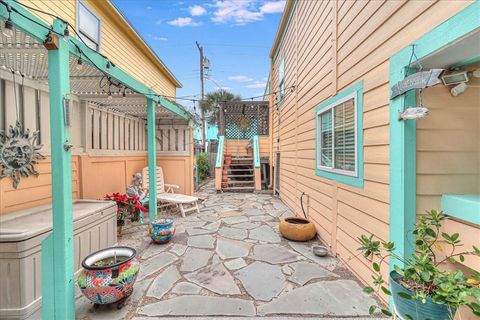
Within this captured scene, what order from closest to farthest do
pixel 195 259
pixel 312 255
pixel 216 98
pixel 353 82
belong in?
1. pixel 353 82
2. pixel 195 259
3. pixel 312 255
4. pixel 216 98

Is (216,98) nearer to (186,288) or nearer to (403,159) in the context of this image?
(186,288)

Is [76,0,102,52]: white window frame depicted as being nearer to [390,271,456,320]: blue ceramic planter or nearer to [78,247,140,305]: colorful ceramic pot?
[78,247,140,305]: colorful ceramic pot

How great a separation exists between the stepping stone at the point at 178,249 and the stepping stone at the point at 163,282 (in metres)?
0.41

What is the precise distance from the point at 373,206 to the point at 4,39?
3.67 meters

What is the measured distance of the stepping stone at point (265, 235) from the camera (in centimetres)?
355

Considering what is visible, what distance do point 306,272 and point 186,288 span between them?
Answer: 1331 millimetres

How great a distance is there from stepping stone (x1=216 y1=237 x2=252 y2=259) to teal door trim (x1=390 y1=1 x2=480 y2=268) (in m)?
1.81

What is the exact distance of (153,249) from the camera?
10.4 ft

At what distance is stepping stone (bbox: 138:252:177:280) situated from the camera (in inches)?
100

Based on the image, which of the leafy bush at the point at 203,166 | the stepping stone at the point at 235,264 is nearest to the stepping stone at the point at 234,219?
the stepping stone at the point at 235,264

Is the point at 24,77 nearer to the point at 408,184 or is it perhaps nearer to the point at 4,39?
the point at 4,39

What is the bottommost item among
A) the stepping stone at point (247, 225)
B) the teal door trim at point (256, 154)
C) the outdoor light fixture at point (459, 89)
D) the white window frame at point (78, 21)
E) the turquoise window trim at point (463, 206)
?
the stepping stone at point (247, 225)

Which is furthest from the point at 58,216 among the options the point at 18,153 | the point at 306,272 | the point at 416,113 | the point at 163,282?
the point at 416,113

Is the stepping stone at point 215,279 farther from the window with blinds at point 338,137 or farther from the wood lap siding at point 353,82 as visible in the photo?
the window with blinds at point 338,137
